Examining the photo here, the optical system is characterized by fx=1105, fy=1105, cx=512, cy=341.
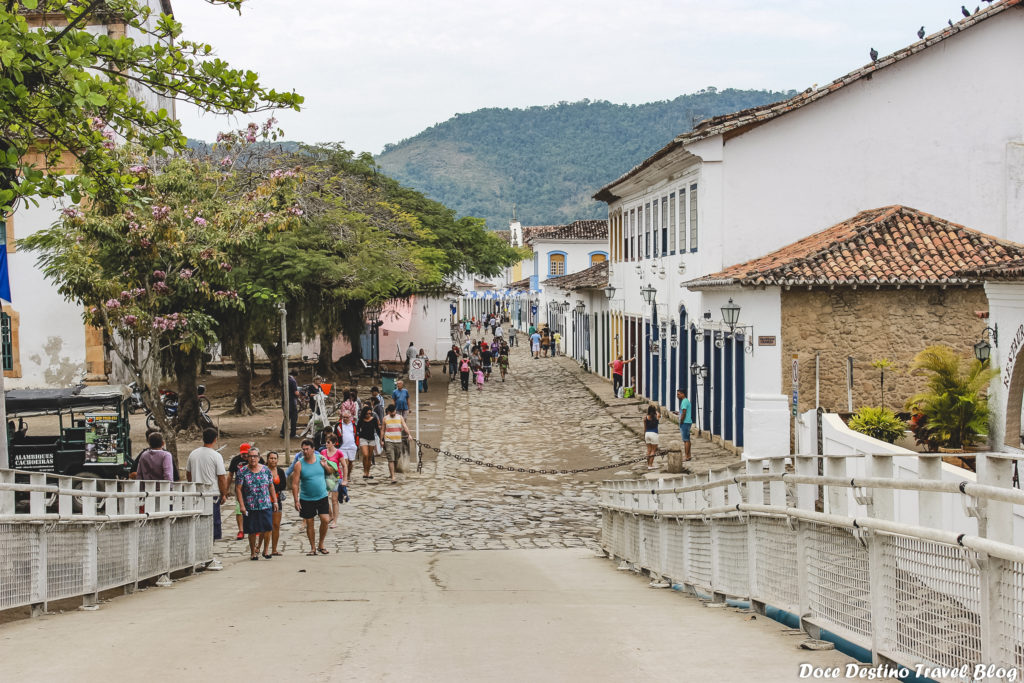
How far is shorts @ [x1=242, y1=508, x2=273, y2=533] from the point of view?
42.3ft

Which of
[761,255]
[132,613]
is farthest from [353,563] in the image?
[761,255]

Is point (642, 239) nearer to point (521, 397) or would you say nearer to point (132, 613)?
point (521, 397)

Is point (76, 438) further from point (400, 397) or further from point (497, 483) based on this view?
point (400, 397)

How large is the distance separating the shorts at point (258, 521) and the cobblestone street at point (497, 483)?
140cm

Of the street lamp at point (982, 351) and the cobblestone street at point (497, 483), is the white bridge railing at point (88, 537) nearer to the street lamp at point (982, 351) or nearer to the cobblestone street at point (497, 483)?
the cobblestone street at point (497, 483)

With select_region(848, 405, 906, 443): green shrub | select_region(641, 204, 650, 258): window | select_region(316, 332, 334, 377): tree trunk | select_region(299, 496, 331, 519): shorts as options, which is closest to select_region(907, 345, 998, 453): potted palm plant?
select_region(848, 405, 906, 443): green shrub

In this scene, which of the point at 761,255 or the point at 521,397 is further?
the point at 521,397

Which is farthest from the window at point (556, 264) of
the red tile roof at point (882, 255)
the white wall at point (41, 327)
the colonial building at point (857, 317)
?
the colonial building at point (857, 317)

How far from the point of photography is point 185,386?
82.0 ft

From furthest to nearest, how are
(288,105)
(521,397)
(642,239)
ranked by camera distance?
(521,397) → (642,239) → (288,105)

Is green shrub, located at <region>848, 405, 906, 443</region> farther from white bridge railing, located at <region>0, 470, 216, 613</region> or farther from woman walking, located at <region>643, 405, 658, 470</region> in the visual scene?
white bridge railing, located at <region>0, 470, 216, 613</region>

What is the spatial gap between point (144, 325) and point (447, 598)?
11.2 m

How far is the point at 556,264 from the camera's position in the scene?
7494 cm

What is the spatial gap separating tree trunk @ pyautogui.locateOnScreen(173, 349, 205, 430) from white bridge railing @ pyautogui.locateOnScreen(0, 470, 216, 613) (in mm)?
12830
